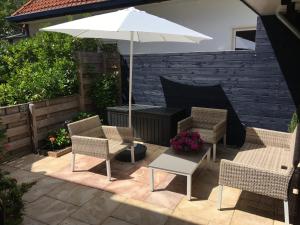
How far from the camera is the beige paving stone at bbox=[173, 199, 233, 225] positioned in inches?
142

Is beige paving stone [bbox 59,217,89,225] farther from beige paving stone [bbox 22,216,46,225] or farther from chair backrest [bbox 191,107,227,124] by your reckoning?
chair backrest [bbox 191,107,227,124]

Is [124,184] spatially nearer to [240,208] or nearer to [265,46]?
[240,208]

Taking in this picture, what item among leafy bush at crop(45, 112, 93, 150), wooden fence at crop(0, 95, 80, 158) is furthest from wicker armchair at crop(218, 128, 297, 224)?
wooden fence at crop(0, 95, 80, 158)

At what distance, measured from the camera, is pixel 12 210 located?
9.52 feet

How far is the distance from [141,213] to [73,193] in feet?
4.12

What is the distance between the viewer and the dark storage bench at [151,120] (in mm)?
6324

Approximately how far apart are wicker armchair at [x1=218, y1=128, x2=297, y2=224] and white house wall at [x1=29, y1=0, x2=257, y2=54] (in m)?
3.49

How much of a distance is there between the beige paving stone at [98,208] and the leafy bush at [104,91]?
337cm

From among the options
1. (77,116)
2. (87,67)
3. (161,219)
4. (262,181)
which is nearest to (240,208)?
(262,181)

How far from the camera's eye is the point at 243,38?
7.40 m

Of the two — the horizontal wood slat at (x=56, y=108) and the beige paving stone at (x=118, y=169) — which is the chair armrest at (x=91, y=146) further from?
the horizontal wood slat at (x=56, y=108)

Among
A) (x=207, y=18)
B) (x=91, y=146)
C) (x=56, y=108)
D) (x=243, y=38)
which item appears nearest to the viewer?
(x=91, y=146)

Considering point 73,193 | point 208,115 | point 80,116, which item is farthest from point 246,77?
point 73,193

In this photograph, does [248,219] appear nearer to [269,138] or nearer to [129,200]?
[129,200]
